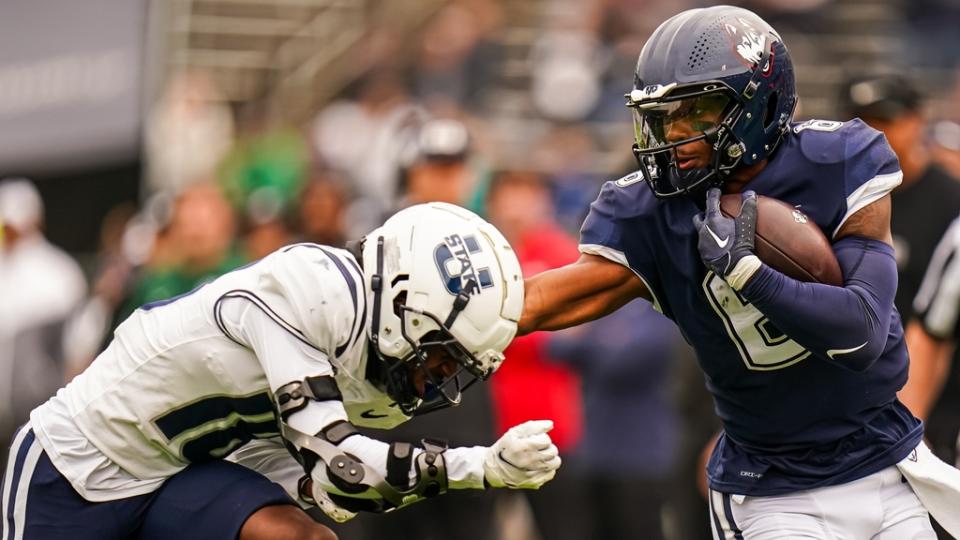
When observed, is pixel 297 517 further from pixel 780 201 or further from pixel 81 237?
pixel 81 237

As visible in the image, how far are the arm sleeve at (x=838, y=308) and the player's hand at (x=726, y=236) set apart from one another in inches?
3.1

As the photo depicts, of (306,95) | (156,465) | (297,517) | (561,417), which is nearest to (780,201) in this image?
(297,517)

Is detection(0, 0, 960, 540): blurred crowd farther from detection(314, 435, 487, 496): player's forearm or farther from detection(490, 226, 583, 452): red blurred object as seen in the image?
detection(314, 435, 487, 496): player's forearm

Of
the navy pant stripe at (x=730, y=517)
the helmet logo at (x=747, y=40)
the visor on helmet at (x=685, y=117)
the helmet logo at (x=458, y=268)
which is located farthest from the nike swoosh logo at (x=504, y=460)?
the helmet logo at (x=747, y=40)

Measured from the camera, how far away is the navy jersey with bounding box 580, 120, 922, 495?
461cm

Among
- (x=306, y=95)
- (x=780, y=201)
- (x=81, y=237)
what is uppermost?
(x=780, y=201)

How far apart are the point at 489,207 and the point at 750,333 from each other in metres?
4.70

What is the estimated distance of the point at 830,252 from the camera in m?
4.48

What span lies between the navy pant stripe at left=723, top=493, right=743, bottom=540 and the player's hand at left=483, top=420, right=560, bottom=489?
761 mm

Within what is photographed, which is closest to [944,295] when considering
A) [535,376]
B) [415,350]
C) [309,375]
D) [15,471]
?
[415,350]

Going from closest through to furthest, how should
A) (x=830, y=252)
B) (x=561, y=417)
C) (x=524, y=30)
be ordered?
(x=830, y=252) < (x=561, y=417) < (x=524, y=30)

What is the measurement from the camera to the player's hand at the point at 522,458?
425 centimetres

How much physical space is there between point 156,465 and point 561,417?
4.23 metres

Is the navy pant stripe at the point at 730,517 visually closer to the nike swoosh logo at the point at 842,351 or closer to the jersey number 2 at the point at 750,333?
the jersey number 2 at the point at 750,333
